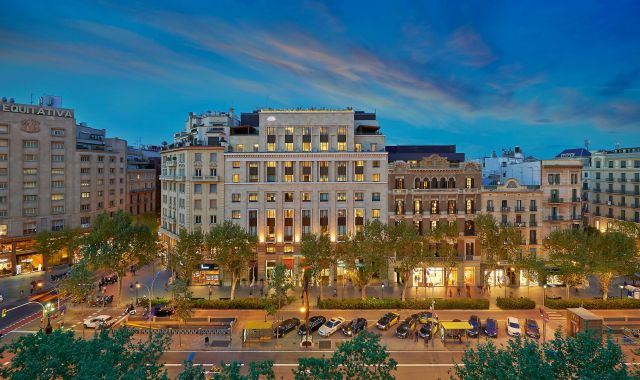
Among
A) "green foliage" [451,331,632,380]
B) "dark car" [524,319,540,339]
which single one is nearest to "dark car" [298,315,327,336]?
"dark car" [524,319,540,339]

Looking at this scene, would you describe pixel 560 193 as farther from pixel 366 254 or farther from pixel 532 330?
pixel 366 254

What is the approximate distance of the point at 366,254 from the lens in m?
58.8

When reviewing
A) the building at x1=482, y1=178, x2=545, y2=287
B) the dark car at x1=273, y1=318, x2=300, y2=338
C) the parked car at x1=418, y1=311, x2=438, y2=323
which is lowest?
the dark car at x1=273, y1=318, x2=300, y2=338

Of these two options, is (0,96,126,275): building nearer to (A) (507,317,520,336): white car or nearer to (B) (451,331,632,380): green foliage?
(A) (507,317,520,336): white car

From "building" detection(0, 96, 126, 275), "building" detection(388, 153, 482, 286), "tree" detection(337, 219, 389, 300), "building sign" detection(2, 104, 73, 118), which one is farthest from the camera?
"building sign" detection(2, 104, 73, 118)

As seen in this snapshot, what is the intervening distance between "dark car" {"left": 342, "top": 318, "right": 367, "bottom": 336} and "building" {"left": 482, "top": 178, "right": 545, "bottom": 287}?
3252 cm

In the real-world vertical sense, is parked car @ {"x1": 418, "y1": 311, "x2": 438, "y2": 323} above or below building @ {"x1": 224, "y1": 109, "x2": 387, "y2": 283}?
below

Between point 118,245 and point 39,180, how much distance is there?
35.4 metres

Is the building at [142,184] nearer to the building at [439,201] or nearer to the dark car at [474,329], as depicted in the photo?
the building at [439,201]

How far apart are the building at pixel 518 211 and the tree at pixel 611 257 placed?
431 inches

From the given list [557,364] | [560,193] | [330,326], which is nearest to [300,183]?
[330,326]

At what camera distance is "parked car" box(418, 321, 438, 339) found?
148ft

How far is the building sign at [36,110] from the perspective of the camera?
3039 inches

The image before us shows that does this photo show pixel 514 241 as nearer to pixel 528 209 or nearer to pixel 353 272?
pixel 528 209
